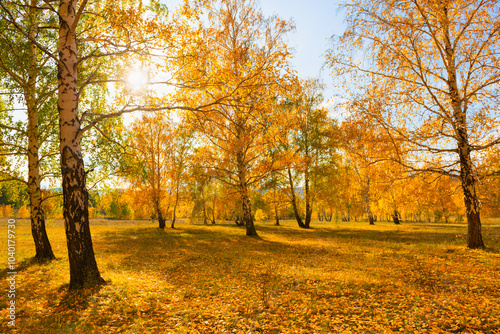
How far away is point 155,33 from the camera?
7.37 m

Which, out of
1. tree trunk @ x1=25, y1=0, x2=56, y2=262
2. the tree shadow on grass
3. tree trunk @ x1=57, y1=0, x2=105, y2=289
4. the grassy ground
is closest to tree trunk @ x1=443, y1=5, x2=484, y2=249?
the grassy ground

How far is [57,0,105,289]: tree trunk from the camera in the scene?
595 cm

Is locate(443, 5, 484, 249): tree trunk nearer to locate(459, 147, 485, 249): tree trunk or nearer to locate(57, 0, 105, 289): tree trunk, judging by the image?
locate(459, 147, 485, 249): tree trunk

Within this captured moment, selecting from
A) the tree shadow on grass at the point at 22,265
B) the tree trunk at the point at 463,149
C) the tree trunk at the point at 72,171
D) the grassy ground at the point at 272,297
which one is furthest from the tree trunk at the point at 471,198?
the tree shadow on grass at the point at 22,265

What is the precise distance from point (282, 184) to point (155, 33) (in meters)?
19.1

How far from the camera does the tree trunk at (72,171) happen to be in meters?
5.95

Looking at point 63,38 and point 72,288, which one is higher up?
point 63,38

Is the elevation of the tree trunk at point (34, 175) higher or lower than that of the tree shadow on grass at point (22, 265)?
higher

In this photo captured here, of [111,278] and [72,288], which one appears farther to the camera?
[111,278]

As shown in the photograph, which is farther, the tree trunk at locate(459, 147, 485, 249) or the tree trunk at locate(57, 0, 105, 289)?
the tree trunk at locate(459, 147, 485, 249)

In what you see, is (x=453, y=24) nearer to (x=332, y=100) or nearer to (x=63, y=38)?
(x=332, y=100)

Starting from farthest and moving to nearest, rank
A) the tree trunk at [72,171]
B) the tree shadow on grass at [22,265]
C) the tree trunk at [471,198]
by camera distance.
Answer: the tree trunk at [471,198] < the tree shadow on grass at [22,265] < the tree trunk at [72,171]

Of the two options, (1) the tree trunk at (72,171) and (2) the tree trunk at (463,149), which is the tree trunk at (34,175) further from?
(2) the tree trunk at (463,149)

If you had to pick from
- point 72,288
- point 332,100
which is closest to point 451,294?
point 332,100
